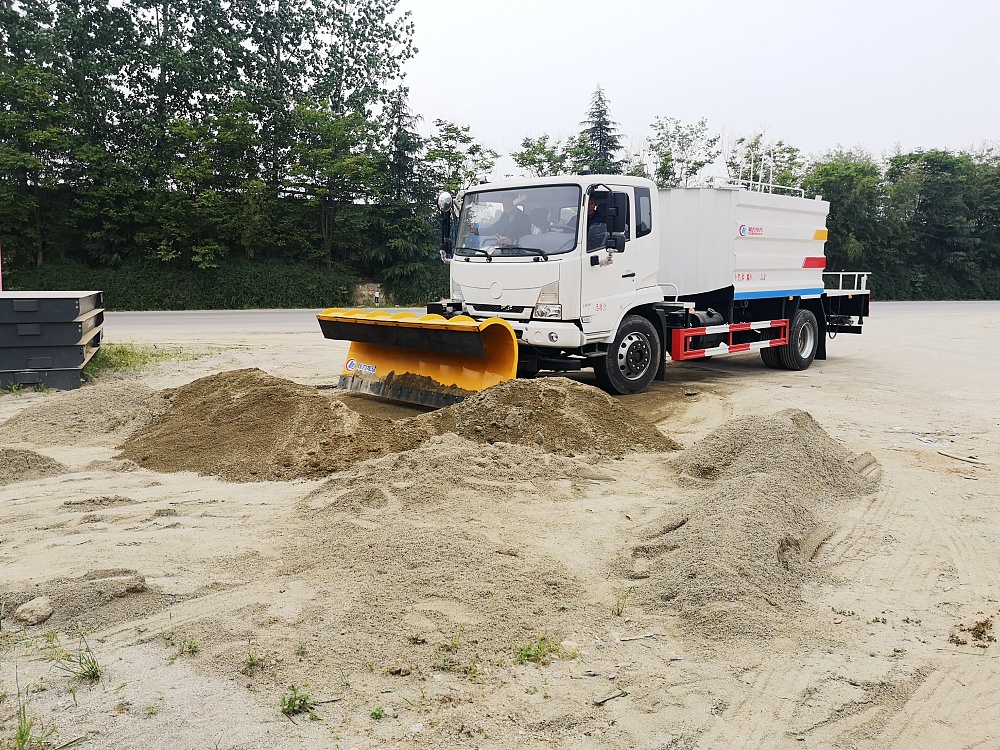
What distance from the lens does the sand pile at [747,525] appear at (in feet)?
13.7

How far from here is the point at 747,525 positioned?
16.1ft

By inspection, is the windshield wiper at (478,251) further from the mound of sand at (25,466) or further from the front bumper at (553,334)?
the mound of sand at (25,466)

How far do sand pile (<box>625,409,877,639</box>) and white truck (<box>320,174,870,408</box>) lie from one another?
9.82ft

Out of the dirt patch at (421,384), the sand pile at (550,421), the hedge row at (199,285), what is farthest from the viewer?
the hedge row at (199,285)

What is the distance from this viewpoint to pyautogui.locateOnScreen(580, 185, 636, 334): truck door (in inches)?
384

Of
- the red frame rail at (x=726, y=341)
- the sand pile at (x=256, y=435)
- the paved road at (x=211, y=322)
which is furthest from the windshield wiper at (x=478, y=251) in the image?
the paved road at (x=211, y=322)

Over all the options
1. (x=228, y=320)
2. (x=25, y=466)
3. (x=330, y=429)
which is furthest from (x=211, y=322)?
(x=25, y=466)

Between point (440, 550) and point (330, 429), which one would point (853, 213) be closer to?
point (330, 429)

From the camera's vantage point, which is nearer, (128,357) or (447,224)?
(447,224)

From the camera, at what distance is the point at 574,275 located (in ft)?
31.7

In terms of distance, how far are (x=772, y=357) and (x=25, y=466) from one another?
452 inches

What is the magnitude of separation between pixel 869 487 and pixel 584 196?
4.80m

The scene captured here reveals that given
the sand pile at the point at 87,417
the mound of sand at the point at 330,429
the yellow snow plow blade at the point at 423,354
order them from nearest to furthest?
the mound of sand at the point at 330,429, the sand pile at the point at 87,417, the yellow snow plow blade at the point at 423,354

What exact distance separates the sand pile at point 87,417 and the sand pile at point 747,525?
5.42 m
